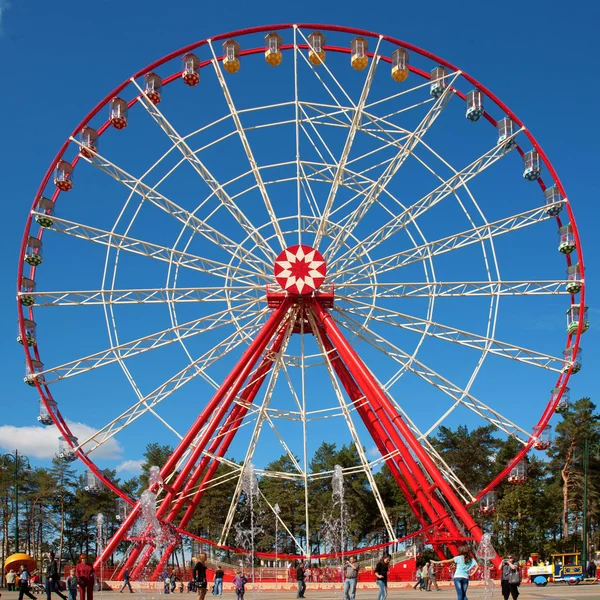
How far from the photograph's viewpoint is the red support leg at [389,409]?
24422 mm

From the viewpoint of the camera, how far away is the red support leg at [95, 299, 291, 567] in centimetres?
2645

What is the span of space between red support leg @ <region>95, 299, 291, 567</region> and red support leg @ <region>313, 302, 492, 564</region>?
160 cm

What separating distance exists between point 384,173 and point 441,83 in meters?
3.93

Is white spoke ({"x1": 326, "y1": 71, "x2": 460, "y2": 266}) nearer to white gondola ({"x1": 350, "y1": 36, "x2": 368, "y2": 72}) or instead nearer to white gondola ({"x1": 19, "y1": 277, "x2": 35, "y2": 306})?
white gondola ({"x1": 350, "y1": 36, "x2": 368, "y2": 72})

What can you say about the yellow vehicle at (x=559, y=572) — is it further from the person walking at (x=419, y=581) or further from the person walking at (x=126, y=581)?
the person walking at (x=126, y=581)

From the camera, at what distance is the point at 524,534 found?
52.6 metres

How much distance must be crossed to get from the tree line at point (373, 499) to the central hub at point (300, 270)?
28.6m

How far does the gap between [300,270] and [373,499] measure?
4202 centimetres

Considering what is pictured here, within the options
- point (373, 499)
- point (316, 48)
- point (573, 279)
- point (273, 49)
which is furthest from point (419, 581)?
point (373, 499)

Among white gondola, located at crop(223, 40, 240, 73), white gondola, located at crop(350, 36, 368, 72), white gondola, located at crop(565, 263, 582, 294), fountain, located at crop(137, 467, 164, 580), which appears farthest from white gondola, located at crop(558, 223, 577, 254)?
fountain, located at crop(137, 467, 164, 580)

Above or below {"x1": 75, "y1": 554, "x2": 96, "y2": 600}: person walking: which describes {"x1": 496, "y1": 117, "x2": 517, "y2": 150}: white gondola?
above

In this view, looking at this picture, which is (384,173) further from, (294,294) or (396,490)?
(396,490)

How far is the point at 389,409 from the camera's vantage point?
86.3 ft

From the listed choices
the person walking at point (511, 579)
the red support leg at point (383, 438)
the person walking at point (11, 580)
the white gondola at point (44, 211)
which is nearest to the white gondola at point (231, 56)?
the white gondola at point (44, 211)
